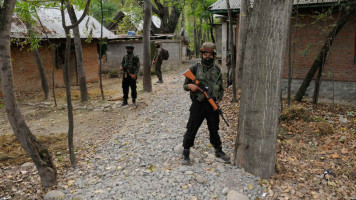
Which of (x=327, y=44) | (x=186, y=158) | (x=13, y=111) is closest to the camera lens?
(x=13, y=111)

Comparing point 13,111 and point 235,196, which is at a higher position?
point 13,111

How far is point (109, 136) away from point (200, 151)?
2.57m

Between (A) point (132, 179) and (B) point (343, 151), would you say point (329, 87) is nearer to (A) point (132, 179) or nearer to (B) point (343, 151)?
(B) point (343, 151)

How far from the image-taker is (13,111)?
375 cm

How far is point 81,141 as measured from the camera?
21.2 ft

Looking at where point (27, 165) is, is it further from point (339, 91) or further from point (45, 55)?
point (339, 91)

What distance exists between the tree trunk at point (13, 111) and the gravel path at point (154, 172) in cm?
34

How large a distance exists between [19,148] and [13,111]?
2.71m

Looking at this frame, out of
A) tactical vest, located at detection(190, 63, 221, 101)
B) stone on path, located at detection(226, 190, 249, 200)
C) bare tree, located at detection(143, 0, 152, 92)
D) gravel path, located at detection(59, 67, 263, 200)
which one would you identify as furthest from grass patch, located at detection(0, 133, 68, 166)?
bare tree, located at detection(143, 0, 152, 92)

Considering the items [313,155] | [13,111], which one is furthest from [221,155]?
[13,111]

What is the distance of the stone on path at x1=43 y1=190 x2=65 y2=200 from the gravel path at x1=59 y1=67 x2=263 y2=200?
3.7 inches

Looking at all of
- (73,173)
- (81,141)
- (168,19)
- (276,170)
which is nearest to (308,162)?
(276,170)

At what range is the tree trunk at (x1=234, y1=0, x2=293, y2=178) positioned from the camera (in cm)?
364

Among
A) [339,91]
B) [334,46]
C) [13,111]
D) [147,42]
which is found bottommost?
[339,91]
